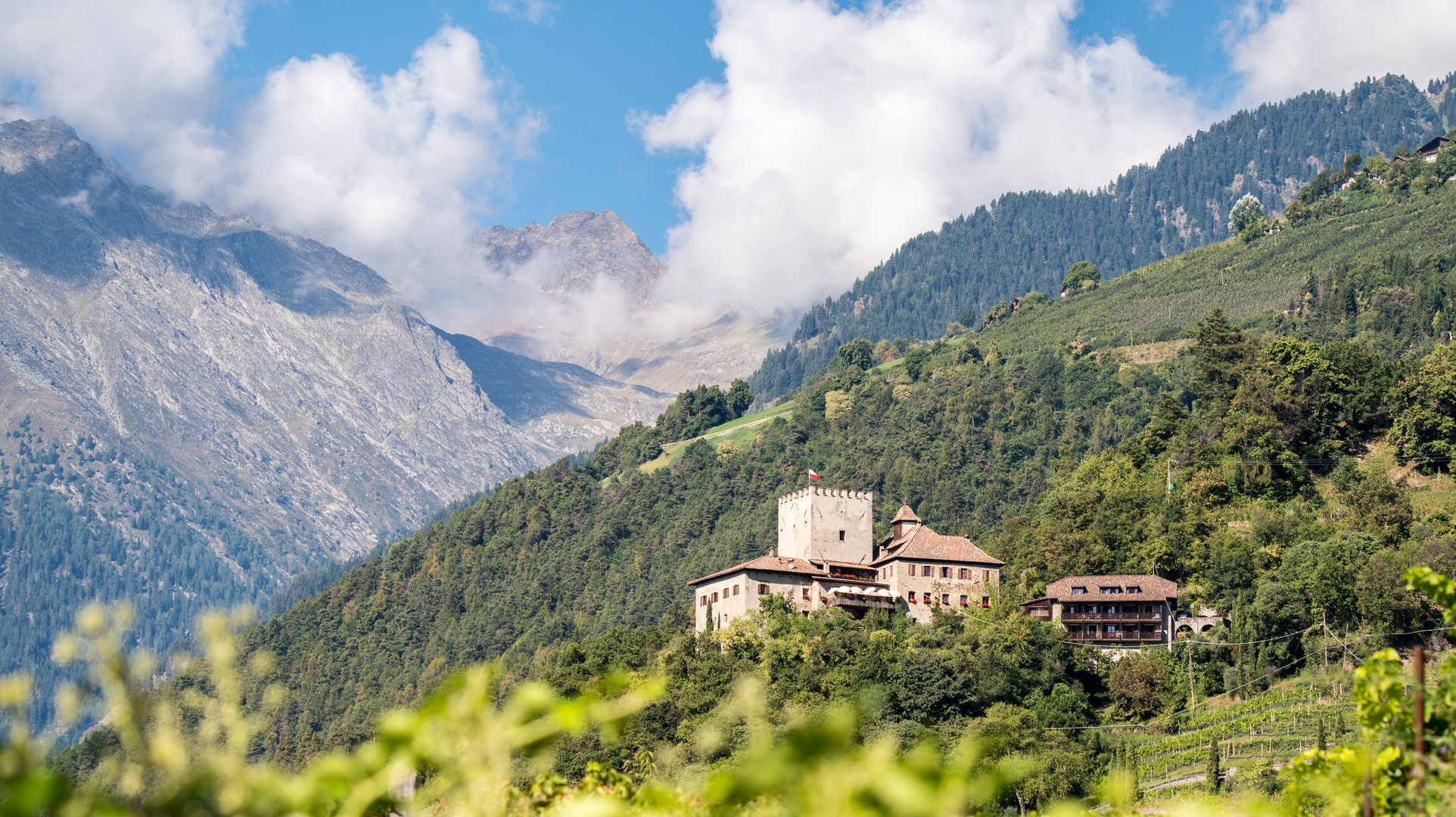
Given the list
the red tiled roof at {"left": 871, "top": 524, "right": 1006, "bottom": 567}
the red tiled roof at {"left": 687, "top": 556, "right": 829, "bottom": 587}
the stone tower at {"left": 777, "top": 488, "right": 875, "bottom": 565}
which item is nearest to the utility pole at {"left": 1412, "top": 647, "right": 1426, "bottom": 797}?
the red tiled roof at {"left": 687, "top": 556, "right": 829, "bottom": 587}

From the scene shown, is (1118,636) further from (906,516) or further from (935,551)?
(906,516)

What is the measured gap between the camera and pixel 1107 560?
83.4 m

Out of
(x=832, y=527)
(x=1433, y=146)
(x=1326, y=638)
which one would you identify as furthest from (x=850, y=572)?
(x=1433, y=146)

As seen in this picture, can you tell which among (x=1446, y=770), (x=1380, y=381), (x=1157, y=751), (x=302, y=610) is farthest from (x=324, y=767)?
(x=302, y=610)

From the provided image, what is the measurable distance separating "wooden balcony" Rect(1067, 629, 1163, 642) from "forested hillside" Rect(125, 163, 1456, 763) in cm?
299

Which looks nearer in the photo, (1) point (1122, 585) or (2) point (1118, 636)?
(2) point (1118, 636)

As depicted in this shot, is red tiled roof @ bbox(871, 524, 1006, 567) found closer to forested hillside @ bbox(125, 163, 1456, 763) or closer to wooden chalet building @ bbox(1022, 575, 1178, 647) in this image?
forested hillside @ bbox(125, 163, 1456, 763)

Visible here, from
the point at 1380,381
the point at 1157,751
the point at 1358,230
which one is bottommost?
the point at 1157,751

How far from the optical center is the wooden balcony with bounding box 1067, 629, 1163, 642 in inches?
2963

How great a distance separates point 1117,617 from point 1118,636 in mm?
1121

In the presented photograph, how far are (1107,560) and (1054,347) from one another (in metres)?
94.8

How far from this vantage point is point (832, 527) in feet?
292

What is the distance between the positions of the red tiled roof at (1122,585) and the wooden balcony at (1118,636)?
215 centimetres

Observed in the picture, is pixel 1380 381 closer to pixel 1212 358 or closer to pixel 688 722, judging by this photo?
pixel 1212 358
